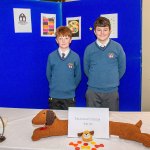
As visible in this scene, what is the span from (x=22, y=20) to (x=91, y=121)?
1.58 m

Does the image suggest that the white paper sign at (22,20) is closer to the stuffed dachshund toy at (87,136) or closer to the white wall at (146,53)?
the white wall at (146,53)

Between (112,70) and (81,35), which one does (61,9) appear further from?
(112,70)

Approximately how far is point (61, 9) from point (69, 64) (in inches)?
26.5

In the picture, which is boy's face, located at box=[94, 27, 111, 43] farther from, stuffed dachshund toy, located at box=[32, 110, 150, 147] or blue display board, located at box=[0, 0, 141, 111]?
stuffed dachshund toy, located at box=[32, 110, 150, 147]

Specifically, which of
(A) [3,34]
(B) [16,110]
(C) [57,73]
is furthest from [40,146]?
(A) [3,34]

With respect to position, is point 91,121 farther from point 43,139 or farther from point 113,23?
point 113,23

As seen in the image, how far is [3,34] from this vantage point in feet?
8.11

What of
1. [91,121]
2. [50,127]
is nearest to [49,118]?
[50,127]

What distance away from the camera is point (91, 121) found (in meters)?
1.23

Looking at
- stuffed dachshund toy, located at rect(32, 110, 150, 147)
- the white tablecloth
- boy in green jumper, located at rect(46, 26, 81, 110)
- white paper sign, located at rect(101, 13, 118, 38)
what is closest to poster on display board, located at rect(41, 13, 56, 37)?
boy in green jumper, located at rect(46, 26, 81, 110)

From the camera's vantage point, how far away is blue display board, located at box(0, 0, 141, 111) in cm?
242

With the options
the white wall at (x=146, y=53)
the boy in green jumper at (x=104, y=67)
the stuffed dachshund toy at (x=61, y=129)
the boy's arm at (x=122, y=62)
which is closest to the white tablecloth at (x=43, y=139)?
the stuffed dachshund toy at (x=61, y=129)

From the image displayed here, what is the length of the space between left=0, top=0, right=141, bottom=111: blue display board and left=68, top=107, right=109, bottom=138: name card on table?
1319 millimetres

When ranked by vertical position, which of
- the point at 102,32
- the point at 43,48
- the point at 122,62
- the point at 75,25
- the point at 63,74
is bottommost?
the point at 63,74
